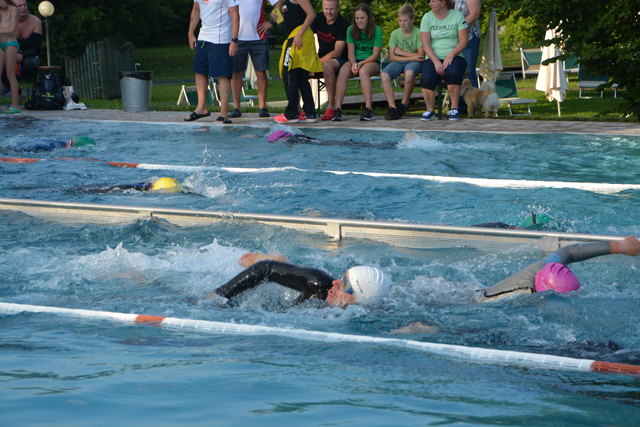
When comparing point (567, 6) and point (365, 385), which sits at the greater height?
point (567, 6)

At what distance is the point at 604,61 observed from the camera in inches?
478

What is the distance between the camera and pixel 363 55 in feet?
45.2

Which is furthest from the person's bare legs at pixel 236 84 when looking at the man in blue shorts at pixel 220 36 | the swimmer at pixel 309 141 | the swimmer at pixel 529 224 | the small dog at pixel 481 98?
the swimmer at pixel 529 224

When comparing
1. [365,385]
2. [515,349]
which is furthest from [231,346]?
[515,349]

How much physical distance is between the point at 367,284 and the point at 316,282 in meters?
Result: 0.33

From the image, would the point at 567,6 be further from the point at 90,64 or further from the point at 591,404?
the point at 90,64

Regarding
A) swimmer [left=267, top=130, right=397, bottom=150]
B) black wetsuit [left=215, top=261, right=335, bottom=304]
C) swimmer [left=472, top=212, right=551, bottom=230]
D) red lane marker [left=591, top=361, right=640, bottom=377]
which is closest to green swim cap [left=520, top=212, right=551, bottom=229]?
swimmer [left=472, top=212, right=551, bottom=230]

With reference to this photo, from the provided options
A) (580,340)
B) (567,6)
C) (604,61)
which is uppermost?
(567,6)

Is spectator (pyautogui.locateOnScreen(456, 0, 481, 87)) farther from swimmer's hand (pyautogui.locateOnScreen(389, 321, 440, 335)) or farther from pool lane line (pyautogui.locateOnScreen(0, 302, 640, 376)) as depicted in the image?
pool lane line (pyautogui.locateOnScreen(0, 302, 640, 376))

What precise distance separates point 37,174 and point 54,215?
269 cm

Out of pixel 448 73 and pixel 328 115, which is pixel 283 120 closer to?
pixel 328 115

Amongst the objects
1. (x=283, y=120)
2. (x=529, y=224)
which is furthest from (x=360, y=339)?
(x=283, y=120)

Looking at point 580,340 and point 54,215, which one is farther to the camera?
point 54,215

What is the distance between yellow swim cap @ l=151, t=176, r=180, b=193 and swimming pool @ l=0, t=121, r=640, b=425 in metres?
0.15
